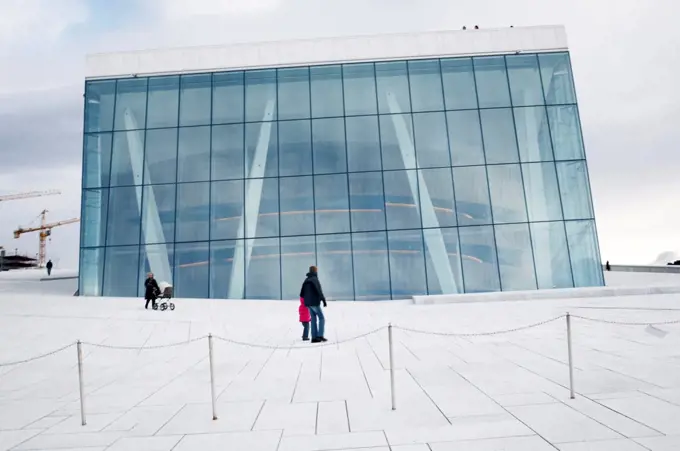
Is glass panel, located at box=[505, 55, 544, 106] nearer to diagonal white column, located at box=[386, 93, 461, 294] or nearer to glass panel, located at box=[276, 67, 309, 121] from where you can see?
diagonal white column, located at box=[386, 93, 461, 294]

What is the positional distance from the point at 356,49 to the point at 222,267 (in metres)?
14.9

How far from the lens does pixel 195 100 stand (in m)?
27.0

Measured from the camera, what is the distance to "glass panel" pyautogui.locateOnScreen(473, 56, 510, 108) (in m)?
26.4

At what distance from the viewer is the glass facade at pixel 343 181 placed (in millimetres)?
24938

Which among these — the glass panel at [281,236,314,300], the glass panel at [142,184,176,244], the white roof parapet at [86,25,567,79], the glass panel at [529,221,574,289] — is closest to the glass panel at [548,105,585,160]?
the white roof parapet at [86,25,567,79]

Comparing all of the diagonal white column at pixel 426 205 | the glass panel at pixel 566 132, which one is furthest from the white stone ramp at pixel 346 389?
the glass panel at pixel 566 132

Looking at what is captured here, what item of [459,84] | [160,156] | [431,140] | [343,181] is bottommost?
[343,181]

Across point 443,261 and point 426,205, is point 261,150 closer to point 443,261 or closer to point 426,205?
point 426,205

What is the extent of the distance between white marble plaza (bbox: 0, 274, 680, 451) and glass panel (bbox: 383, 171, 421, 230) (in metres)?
10.8

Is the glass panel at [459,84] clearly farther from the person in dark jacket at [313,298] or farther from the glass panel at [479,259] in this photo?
the person in dark jacket at [313,298]

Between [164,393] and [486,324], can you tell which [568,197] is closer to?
[486,324]

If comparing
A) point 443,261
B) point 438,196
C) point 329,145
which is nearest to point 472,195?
point 438,196

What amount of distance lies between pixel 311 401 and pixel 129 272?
71.0ft

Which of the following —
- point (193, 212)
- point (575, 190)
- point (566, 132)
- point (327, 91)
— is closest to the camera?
point (575, 190)
